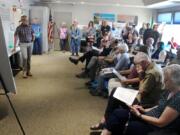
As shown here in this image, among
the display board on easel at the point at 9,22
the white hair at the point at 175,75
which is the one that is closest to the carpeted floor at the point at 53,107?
the display board on easel at the point at 9,22

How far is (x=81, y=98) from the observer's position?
5336 millimetres

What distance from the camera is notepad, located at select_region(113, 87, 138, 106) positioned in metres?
3.06

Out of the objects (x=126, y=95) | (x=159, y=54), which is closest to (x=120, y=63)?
(x=159, y=54)

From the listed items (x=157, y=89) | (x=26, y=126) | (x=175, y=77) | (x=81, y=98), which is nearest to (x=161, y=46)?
(x=81, y=98)

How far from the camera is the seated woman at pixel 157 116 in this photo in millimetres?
2340

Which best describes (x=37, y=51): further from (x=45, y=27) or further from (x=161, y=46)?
(x=161, y=46)

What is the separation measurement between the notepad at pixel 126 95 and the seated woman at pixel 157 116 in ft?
0.36

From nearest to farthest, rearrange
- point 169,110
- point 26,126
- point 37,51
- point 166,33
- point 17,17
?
point 169,110 < point 26,126 < point 17,17 < point 166,33 < point 37,51

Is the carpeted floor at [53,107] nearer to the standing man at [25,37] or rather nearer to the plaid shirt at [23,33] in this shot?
the standing man at [25,37]

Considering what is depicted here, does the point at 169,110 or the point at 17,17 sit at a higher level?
the point at 17,17

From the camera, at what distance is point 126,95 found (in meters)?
3.18

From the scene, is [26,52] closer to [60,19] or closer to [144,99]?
[144,99]

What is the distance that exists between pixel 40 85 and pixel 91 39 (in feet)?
17.6

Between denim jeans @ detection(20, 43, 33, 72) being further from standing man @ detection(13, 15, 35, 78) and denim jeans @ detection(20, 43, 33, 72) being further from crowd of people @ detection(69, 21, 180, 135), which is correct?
crowd of people @ detection(69, 21, 180, 135)
